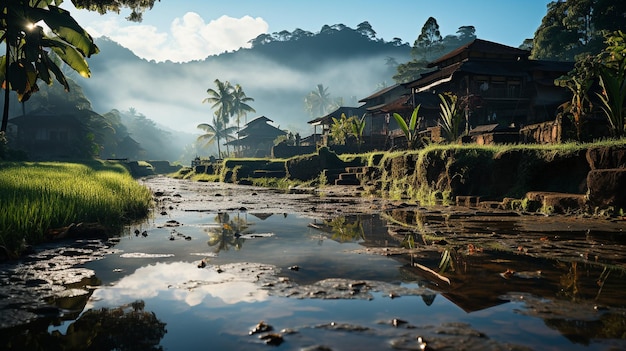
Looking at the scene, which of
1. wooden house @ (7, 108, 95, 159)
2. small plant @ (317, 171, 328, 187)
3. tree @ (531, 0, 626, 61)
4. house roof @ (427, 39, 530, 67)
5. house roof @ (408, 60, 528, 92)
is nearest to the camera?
small plant @ (317, 171, 328, 187)

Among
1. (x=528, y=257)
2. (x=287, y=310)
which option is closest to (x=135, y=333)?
(x=287, y=310)

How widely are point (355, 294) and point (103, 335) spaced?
1727mm

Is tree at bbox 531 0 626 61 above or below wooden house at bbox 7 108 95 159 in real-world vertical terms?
above

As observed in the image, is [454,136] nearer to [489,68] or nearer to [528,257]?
[528,257]

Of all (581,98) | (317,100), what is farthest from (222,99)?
(581,98)

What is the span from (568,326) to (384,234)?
3729 mm

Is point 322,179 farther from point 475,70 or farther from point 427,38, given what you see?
point 427,38

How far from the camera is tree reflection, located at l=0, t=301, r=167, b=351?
7.74 feet

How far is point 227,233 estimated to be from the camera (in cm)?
666

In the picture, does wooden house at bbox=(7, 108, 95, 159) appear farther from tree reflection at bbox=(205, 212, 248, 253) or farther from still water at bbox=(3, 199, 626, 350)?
still water at bbox=(3, 199, 626, 350)

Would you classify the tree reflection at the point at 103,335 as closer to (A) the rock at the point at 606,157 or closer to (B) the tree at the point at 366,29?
(A) the rock at the point at 606,157

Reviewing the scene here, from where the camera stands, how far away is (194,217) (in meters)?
8.94

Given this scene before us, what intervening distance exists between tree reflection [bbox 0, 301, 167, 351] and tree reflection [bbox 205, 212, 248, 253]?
2393 mm

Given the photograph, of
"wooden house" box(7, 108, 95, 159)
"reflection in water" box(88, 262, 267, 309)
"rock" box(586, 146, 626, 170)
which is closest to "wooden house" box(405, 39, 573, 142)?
"rock" box(586, 146, 626, 170)
